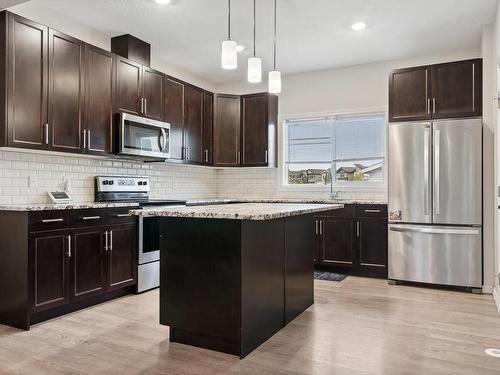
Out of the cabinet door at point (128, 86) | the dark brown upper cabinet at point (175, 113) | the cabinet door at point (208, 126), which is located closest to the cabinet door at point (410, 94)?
the cabinet door at point (208, 126)

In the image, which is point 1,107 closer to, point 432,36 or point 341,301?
point 341,301

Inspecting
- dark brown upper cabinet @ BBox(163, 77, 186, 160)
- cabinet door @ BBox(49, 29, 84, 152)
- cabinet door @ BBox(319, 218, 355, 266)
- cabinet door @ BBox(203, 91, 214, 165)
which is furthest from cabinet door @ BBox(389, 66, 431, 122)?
cabinet door @ BBox(49, 29, 84, 152)

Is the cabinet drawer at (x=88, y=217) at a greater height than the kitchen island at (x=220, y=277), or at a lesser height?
greater

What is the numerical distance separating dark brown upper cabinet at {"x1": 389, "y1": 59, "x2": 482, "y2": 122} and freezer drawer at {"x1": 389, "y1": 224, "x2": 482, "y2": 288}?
124 cm

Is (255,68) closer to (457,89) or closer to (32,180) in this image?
(32,180)

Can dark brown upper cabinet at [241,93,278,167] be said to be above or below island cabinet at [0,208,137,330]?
above

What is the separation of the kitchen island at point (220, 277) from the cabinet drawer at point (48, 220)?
1.02 metres

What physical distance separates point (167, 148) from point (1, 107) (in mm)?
1845

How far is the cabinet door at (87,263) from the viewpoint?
3246 mm

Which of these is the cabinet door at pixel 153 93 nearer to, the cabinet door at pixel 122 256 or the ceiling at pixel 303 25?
the ceiling at pixel 303 25

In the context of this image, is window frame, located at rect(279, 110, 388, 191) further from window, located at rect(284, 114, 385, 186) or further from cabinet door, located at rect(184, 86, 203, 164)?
cabinet door, located at rect(184, 86, 203, 164)

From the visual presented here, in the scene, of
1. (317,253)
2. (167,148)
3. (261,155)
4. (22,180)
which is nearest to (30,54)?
(22,180)

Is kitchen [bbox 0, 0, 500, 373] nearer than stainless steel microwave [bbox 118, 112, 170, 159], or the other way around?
kitchen [bbox 0, 0, 500, 373]

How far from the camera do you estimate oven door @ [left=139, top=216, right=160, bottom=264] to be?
12.8ft
